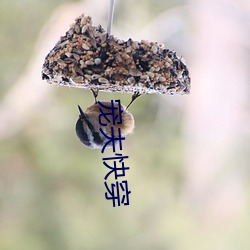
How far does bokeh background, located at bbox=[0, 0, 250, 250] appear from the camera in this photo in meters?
2.51

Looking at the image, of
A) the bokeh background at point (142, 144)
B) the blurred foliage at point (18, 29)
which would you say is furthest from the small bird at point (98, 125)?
the blurred foliage at point (18, 29)

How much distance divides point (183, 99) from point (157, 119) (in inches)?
8.3

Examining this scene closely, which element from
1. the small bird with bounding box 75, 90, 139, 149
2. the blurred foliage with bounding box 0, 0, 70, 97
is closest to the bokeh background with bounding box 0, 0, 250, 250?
the blurred foliage with bounding box 0, 0, 70, 97

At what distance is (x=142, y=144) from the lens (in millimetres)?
2859

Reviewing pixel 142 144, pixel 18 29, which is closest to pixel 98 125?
pixel 18 29

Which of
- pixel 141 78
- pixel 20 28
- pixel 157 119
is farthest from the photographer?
pixel 157 119

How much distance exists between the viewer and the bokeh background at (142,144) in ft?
8.22

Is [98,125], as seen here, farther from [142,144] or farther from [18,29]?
[142,144]

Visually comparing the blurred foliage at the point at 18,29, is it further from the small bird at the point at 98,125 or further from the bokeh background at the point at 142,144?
the small bird at the point at 98,125

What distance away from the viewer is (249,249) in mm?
2807

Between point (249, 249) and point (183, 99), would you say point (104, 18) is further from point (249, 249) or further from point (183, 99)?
point (249, 249)

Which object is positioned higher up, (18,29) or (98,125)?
(18,29)

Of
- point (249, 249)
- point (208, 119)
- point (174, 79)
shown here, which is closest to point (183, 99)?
point (208, 119)

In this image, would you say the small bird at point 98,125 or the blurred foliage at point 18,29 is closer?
the small bird at point 98,125
